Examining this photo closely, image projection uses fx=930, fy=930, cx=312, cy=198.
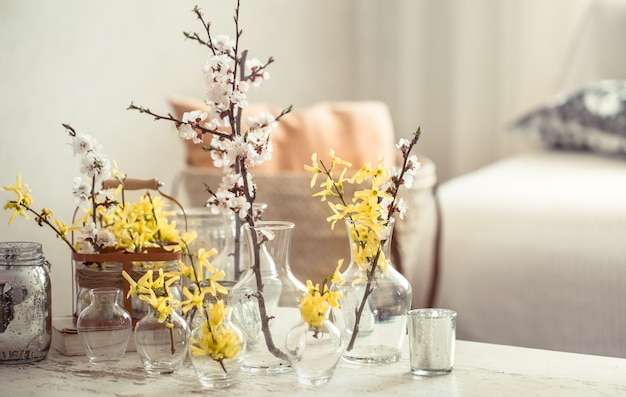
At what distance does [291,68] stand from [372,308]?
180cm

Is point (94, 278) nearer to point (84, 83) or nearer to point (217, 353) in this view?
point (217, 353)

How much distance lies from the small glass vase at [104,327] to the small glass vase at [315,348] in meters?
0.23

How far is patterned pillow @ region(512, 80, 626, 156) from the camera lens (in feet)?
8.10

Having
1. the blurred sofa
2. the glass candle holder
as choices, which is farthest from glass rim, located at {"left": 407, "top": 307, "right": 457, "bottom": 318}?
the blurred sofa

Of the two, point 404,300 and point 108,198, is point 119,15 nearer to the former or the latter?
point 108,198

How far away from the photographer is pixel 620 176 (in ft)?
7.30

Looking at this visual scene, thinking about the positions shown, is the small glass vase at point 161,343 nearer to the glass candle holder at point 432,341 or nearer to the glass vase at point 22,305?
the glass vase at point 22,305

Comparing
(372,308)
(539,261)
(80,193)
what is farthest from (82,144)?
(539,261)

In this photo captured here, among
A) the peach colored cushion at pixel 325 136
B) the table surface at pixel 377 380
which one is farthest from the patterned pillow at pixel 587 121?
the table surface at pixel 377 380

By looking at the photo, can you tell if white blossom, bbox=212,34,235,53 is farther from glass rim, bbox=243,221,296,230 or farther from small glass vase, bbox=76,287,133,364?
small glass vase, bbox=76,287,133,364

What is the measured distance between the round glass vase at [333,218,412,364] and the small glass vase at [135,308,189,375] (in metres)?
0.18

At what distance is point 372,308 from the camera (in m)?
1.07

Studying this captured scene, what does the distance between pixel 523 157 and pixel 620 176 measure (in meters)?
0.47

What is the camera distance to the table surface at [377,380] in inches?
38.4
